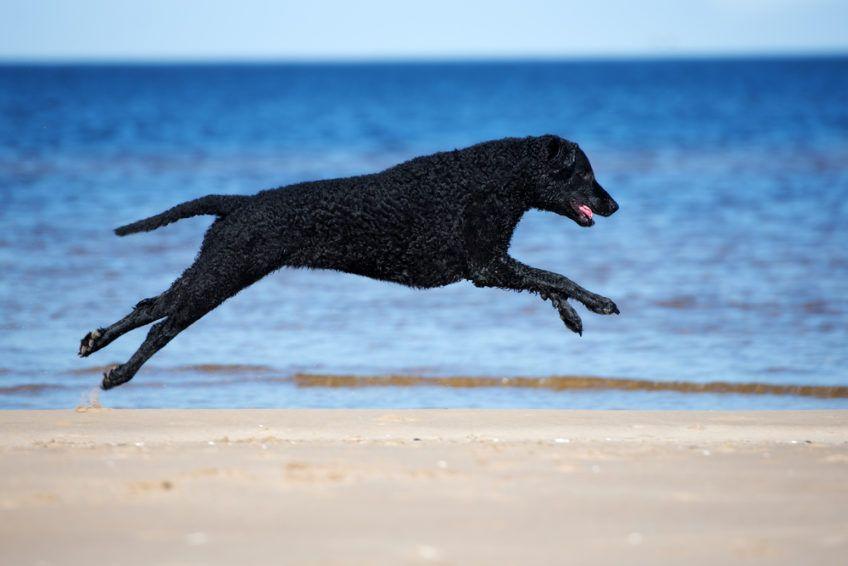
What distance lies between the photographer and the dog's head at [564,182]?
236 inches

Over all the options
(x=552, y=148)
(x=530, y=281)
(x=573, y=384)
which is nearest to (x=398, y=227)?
(x=530, y=281)

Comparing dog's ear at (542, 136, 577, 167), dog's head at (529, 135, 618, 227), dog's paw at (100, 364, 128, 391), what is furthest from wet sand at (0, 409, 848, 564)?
dog's ear at (542, 136, 577, 167)

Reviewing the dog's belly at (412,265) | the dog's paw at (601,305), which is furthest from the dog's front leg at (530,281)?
the dog's belly at (412,265)

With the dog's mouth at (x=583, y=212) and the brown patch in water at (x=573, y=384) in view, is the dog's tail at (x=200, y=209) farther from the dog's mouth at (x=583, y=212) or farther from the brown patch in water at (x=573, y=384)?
the brown patch in water at (x=573, y=384)

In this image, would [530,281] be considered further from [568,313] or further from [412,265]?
[412,265]

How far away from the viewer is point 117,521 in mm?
4074

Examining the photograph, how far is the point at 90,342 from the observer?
6.02 m

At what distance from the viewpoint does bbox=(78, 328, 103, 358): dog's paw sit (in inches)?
237

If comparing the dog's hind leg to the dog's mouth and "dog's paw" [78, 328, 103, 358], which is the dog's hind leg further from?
the dog's mouth

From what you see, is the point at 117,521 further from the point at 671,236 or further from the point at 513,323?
the point at 671,236

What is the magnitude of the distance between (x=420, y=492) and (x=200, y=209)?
7.23 feet

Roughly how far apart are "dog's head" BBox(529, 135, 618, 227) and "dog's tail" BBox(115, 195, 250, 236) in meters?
1.48

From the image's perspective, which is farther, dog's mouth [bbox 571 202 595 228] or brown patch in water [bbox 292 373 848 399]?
brown patch in water [bbox 292 373 848 399]

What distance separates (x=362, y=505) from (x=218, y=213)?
2.20 meters
